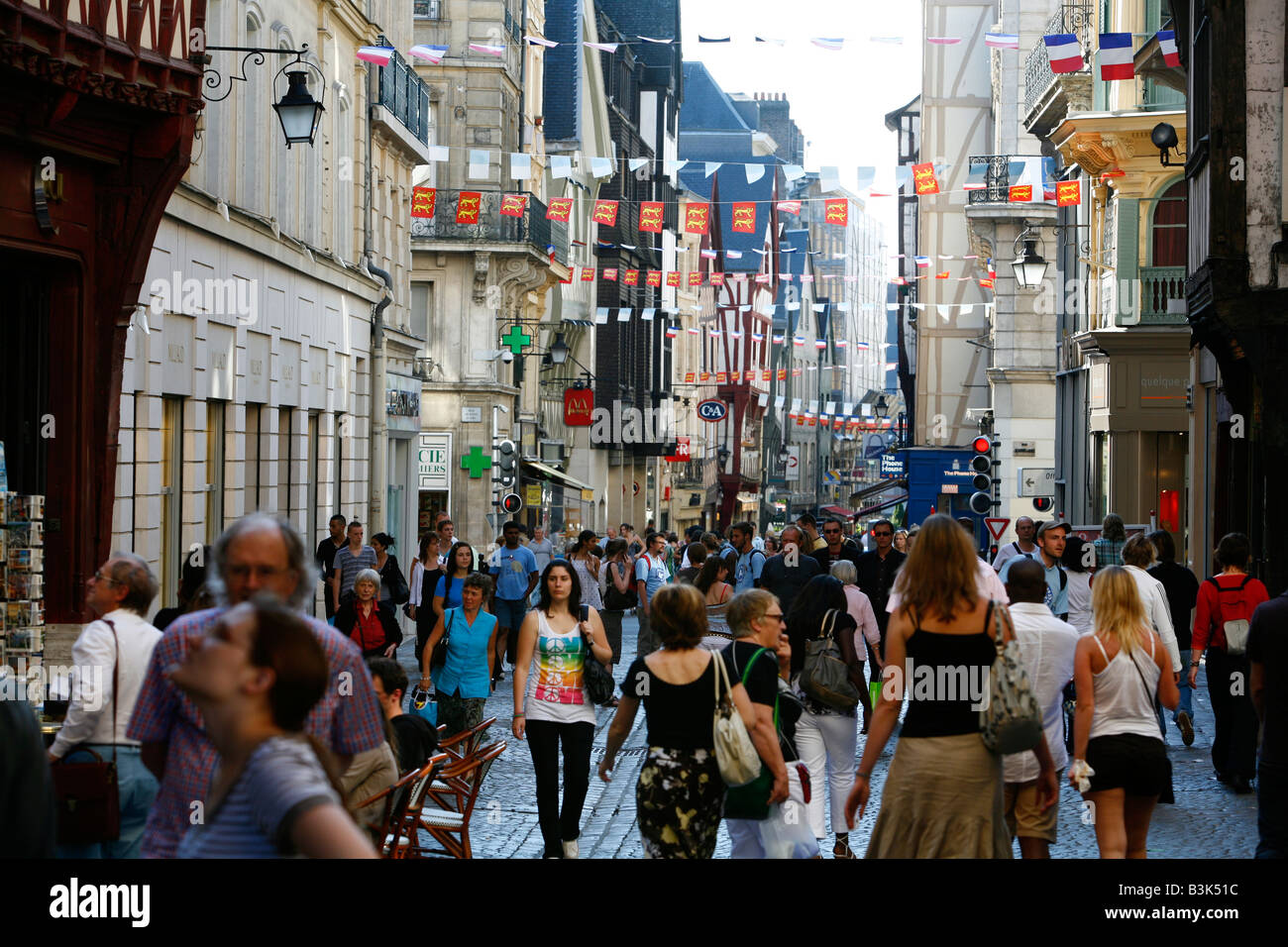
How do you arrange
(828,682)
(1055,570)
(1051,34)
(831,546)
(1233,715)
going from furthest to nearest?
(1051,34) < (831,546) < (1055,570) < (1233,715) < (828,682)

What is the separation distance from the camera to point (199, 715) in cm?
495

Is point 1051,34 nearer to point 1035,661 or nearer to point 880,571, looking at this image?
point 880,571

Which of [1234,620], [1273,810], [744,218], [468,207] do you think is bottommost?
[1273,810]

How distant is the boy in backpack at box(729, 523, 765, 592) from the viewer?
19609 millimetres

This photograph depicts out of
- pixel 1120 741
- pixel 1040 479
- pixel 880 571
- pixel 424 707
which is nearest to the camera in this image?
pixel 1120 741

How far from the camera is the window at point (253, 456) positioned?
21.8m

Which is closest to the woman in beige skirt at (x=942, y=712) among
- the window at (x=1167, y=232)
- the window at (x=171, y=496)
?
the window at (x=171, y=496)

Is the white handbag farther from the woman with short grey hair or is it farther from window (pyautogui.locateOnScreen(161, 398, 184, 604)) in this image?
window (pyautogui.locateOnScreen(161, 398, 184, 604))

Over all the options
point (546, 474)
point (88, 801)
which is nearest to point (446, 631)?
point (88, 801)

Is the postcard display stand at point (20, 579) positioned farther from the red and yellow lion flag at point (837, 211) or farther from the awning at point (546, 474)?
the awning at point (546, 474)

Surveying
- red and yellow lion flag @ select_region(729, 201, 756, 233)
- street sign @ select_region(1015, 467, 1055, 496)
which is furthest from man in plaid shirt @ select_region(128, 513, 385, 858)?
red and yellow lion flag @ select_region(729, 201, 756, 233)

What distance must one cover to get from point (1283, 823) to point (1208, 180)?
12.0 metres

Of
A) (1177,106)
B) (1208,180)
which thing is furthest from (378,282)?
(1208,180)

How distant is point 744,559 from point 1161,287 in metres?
13.4
